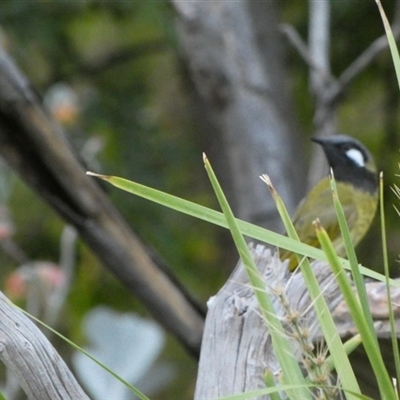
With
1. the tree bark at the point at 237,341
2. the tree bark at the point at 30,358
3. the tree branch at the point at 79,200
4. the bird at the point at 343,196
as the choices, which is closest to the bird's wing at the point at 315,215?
the bird at the point at 343,196

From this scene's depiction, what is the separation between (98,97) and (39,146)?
1.18 meters

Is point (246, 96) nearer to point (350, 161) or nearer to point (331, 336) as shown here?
point (350, 161)

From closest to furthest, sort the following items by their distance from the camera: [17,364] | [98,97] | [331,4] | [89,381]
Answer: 1. [17,364]
2. [89,381]
3. [331,4]
4. [98,97]

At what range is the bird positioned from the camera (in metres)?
2.14

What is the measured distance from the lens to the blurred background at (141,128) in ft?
8.10

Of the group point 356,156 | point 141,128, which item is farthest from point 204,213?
point 141,128

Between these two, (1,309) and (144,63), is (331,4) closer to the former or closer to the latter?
(144,63)

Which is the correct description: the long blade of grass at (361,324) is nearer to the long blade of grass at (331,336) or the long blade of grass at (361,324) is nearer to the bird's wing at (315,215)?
the long blade of grass at (331,336)

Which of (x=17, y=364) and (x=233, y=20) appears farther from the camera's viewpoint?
(x=233, y=20)

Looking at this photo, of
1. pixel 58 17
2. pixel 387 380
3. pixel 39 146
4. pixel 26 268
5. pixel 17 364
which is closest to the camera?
pixel 387 380

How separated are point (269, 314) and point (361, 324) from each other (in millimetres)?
118

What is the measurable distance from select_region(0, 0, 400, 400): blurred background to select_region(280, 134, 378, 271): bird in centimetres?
13

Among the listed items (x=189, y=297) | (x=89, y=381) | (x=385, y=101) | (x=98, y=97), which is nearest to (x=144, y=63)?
(x=98, y=97)

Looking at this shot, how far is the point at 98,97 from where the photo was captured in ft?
9.31
